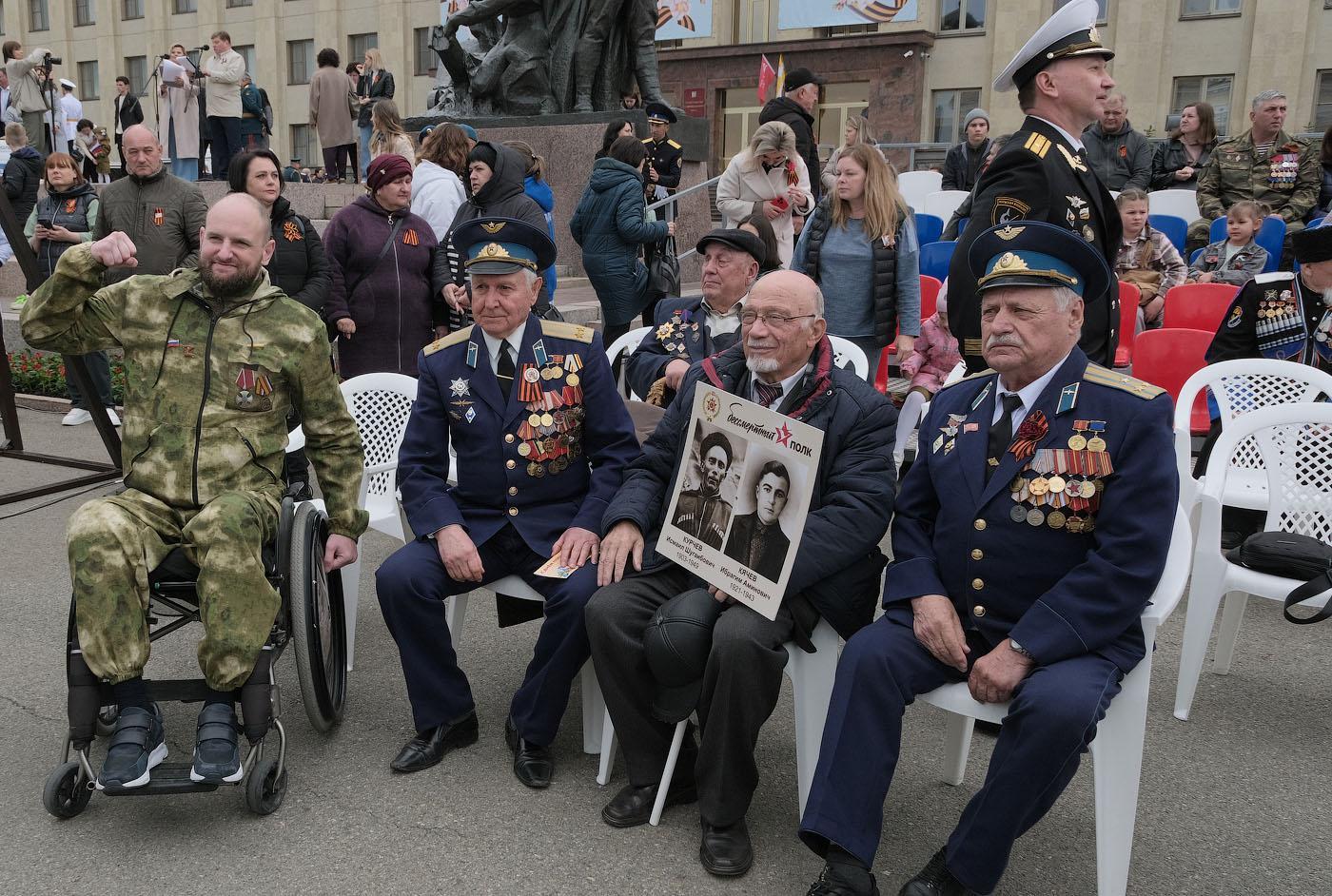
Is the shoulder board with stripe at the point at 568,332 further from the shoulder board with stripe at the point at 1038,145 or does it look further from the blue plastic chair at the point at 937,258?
the blue plastic chair at the point at 937,258

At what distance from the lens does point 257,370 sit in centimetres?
352

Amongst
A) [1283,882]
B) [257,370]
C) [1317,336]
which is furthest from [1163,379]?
[257,370]

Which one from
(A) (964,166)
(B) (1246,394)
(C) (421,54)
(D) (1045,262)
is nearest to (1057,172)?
(D) (1045,262)

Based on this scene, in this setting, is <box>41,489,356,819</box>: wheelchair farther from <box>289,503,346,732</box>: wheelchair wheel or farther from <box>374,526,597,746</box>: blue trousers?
<box>374,526,597,746</box>: blue trousers

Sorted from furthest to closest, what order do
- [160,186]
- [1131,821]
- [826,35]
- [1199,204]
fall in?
[826,35] → [1199,204] → [160,186] → [1131,821]

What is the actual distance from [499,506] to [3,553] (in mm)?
3205

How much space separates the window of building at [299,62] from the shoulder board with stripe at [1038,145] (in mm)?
41848

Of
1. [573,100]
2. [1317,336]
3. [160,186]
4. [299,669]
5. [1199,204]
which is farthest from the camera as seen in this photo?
[573,100]

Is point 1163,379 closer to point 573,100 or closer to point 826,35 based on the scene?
point 573,100

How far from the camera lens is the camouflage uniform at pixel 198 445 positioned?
3146mm

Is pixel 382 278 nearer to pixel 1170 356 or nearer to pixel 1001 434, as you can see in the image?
pixel 1001 434

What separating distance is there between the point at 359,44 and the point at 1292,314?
1556 inches

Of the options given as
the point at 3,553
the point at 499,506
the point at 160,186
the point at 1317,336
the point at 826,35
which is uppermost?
the point at 826,35

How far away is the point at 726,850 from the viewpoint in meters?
2.98
